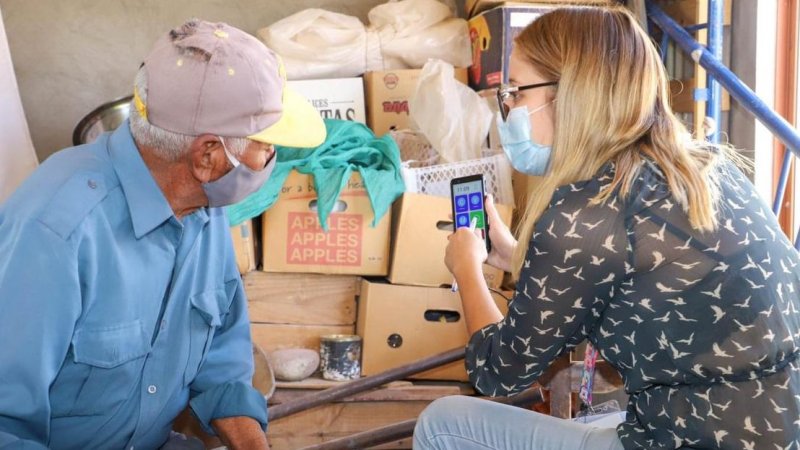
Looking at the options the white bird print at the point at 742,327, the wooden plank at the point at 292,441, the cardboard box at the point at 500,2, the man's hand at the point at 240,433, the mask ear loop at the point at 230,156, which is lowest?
the wooden plank at the point at 292,441

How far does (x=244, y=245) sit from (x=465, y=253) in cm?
138

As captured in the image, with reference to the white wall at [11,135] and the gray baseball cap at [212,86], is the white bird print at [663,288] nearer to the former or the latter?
the gray baseball cap at [212,86]

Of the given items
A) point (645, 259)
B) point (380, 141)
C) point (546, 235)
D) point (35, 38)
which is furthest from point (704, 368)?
point (35, 38)

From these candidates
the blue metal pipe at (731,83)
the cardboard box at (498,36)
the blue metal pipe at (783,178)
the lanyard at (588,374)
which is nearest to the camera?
the lanyard at (588,374)

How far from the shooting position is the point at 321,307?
3057mm

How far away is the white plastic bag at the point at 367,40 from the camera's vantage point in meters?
3.38

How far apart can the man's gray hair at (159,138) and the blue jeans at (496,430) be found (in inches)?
25.5

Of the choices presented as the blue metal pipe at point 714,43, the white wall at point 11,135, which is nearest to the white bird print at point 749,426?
the blue metal pipe at point 714,43

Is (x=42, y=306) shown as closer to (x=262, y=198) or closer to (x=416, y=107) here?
(x=262, y=198)

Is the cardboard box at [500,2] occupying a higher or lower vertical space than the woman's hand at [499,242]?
higher

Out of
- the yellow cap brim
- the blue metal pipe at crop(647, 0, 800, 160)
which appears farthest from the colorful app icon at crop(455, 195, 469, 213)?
the blue metal pipe at crop(647, 0, 800, 160)

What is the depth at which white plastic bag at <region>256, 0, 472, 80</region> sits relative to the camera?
11.1 feet

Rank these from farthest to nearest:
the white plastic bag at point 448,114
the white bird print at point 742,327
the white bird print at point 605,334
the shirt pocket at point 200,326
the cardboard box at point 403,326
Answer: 1. the white plastic bag at point 448,114
2. the cardboard box at point 403,326
3. the shirt pocket at point 200,326
4. the white bird print at point 605,334
5. the white bird print at point 742,327

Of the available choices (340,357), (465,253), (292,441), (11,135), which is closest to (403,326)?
(340,357)
